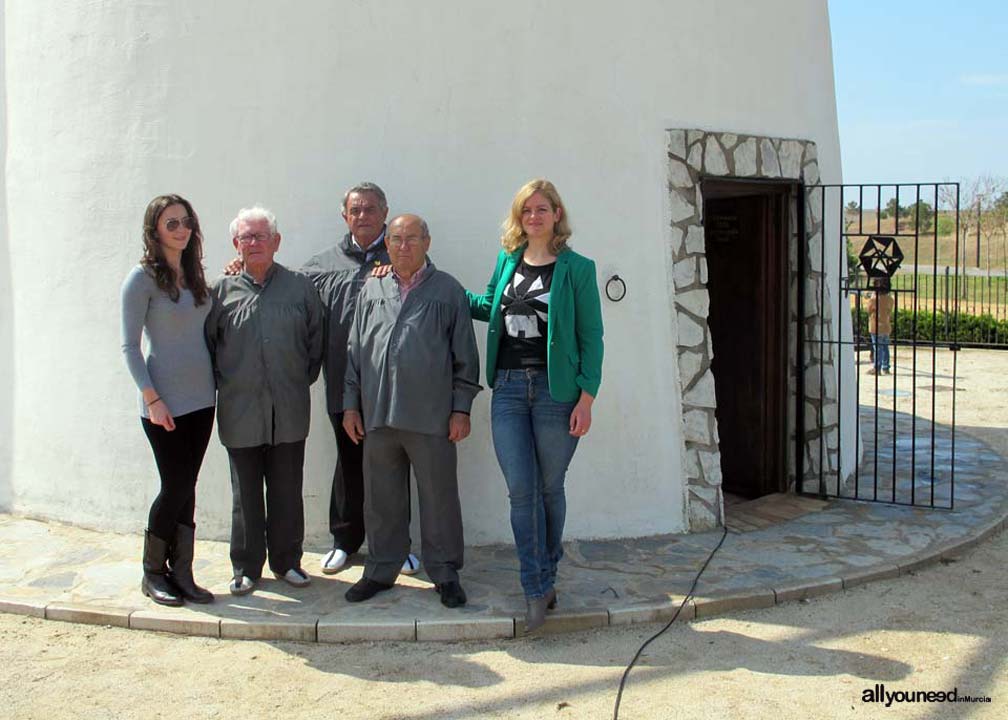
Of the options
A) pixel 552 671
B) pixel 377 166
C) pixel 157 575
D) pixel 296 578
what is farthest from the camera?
pixel 377 166

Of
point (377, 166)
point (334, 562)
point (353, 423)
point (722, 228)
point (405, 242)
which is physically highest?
point (377, 166)

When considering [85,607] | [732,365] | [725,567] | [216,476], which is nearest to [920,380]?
[732,365]

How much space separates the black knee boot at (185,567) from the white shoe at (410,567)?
99cm

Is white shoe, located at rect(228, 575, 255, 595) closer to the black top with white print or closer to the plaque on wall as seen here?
the black top with white print

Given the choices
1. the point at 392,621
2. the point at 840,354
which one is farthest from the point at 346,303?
the point at 840,354

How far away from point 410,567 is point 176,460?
1.36 m

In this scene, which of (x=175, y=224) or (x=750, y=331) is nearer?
(x=175, y=224)

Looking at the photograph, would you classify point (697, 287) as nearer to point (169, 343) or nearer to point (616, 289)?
point (616, 289)

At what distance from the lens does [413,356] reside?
4.63m

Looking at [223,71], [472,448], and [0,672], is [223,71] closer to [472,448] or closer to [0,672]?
[472,448]

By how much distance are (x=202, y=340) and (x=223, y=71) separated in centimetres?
173

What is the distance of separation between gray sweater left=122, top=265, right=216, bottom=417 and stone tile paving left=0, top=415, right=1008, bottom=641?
1.03 m

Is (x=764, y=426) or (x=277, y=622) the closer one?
(x=277, y=622)

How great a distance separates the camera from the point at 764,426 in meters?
7.16
